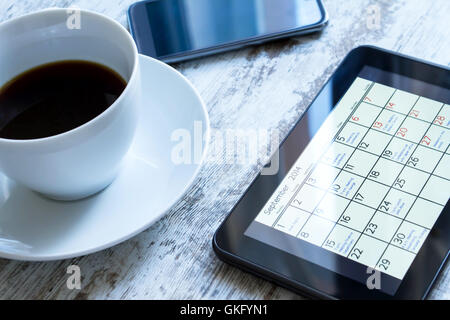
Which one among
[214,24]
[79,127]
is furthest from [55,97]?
[214,24]

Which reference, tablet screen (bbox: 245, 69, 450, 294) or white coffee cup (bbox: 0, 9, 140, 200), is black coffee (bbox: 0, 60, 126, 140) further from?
tablet screen (bbox: 245, 69, 450, 294)

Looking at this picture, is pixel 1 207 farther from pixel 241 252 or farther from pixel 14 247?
pixel 241 252

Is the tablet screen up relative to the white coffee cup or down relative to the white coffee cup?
down

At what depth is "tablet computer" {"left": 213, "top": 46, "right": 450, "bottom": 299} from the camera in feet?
1.69

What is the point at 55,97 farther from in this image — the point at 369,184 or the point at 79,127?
the point at 369,184

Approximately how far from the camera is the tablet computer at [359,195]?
1.69 ft

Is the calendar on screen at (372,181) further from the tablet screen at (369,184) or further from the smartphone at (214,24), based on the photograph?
the smartphone at (214,24)

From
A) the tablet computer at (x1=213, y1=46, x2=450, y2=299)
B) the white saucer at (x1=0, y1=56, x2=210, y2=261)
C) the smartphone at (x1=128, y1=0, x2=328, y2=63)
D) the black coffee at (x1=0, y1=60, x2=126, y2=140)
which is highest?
the black coffee at (x1=0, y1=60, x2=126, y2=140)

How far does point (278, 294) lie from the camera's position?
0.52m

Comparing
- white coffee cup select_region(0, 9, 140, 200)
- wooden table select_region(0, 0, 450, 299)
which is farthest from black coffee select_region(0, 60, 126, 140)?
wooden table select_region(0, 0, 450, 299)

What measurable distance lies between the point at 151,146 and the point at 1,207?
16 centimetres

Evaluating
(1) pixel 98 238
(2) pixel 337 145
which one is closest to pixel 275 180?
(2) pixel 337 145

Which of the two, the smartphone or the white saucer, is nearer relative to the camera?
the white saucer

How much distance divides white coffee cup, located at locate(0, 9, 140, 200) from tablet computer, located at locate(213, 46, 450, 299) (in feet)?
0.43
